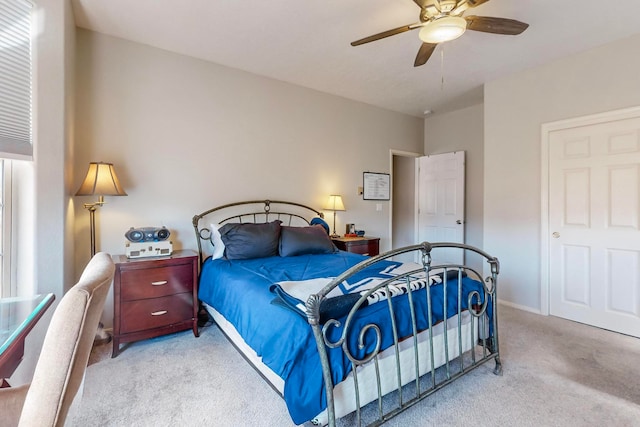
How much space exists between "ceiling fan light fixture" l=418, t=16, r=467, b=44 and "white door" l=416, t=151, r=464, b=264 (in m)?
2.98

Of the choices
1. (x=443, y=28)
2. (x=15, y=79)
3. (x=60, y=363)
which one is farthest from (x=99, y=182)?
(x=443, y=28)

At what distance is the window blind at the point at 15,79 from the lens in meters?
1.77

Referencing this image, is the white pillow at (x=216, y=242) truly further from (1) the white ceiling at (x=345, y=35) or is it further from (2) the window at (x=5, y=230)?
(1) the white ceiling at (x=345, y=35)

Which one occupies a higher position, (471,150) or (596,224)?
(471,150)

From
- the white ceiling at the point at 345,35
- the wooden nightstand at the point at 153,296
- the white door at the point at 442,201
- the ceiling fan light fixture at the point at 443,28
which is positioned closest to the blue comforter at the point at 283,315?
the wooden nightstand at the point at 153,296

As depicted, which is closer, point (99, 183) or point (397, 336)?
point (397, 336)

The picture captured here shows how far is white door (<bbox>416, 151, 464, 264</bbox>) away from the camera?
15.5 ft

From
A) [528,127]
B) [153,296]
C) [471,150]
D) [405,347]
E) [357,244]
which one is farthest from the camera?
[471,150]

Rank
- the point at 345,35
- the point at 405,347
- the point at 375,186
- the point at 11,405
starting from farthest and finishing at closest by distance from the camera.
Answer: the point at 375,186
the point at 345,35
the point at 405,347
the point at 11,405

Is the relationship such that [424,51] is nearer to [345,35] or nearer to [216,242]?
[345,35]

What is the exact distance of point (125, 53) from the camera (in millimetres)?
2863

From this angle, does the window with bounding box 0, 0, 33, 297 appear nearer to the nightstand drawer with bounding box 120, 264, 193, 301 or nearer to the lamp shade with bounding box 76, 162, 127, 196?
the lamp shade with bounding box 76, 162, 127, 196

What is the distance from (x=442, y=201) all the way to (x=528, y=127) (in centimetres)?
170

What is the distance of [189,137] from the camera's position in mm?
3178
